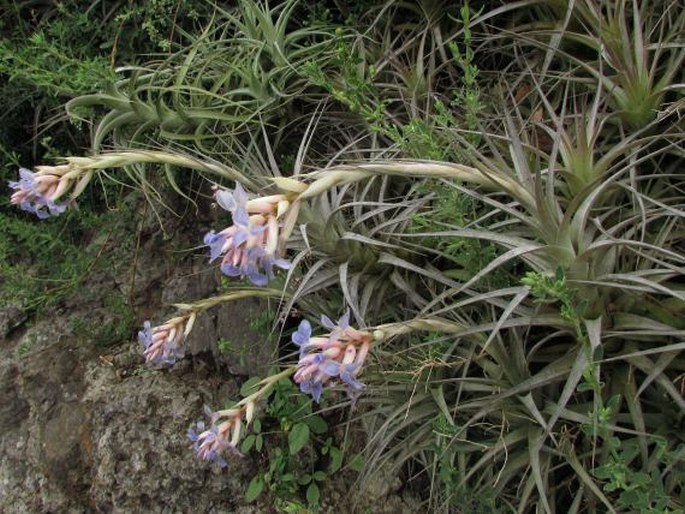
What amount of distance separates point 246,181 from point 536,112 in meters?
0.87

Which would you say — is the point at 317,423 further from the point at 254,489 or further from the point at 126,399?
the point at 126,399

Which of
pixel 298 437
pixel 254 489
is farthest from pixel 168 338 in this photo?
pixel 254 489

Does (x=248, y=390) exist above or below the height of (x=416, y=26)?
below

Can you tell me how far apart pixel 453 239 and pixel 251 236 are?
0.78 m

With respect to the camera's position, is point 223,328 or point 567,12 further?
point 223,328

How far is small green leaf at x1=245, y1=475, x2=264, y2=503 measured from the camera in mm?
2282

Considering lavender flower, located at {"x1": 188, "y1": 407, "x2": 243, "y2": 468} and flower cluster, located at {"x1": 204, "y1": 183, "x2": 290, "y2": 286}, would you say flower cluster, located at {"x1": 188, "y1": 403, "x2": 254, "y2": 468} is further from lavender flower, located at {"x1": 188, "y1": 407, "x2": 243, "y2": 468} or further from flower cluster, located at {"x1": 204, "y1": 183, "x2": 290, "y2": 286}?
flower cluster, located at {"x1": 204, "y1": 183, "x2": 290, "y2": 286}

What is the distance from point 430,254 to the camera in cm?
213

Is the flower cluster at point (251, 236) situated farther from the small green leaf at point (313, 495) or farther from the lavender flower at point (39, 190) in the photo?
the small green leaf at point (313, 495)

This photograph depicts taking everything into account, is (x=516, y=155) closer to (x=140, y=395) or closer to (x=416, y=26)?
(x=416, y=26)

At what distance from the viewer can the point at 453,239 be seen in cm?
180

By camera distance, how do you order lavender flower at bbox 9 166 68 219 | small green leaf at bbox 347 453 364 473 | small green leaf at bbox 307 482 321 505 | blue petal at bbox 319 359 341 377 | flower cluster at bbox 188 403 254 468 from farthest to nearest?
small green leaf at bbox 307 482 321 505 → small green leaf at bbox 347 453 364 473 → flower cluster at bbox 188 403 254 468 → lavender flower at bbox 9 166 68 219 → blue petal at bbox 319 359 341 377

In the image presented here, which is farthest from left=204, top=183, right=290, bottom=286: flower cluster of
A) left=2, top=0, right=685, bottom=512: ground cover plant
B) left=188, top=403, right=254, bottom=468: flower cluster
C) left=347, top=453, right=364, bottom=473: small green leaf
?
left=347, top=453, right=364, bottom=473: small green leaf

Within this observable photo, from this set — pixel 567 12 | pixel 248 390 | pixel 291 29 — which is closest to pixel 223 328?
pixel 248 390
